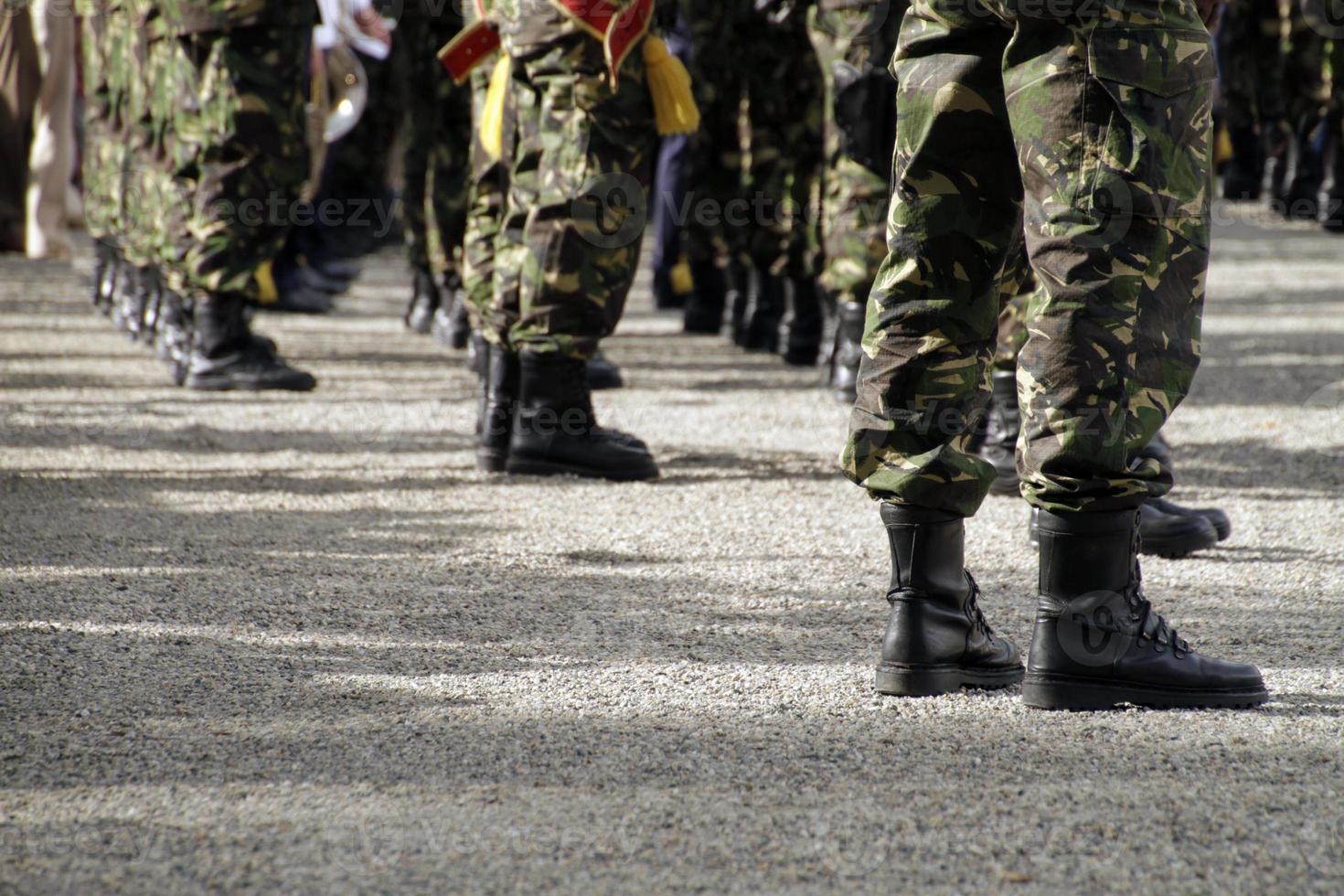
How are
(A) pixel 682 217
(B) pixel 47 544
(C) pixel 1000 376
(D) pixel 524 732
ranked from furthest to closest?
(A) pixel 682 217 → (C) pixel 1000 376 → (B) pixel 47 544 → (D) pixel 524 732

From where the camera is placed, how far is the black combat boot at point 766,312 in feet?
21.5

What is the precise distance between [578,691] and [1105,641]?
78 cm

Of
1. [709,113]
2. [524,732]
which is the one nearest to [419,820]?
[524,732]

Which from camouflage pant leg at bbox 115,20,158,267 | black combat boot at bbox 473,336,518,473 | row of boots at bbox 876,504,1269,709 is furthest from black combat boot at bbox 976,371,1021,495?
camouflage pant leg at bbox 115,20,158,267

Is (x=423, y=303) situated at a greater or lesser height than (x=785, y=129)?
lesser

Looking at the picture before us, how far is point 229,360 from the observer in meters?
5.45

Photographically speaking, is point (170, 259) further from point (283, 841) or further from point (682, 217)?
point (283, 841)

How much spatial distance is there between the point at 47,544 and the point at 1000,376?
7.30 feet

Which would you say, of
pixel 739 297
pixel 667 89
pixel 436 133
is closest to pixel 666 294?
pixel 739 297

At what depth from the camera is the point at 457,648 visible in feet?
8.41

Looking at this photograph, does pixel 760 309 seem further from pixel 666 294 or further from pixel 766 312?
pixel 666 294

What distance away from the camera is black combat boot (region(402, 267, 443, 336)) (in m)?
7.29

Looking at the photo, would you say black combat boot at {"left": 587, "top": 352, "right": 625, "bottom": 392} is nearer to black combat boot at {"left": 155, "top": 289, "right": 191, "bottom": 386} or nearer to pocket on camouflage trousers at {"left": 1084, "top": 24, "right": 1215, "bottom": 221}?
black combat boot at {"left": 155, "top": 289, "right": 191, "bottom": 386}

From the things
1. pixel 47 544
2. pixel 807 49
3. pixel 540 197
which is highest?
pixel 807 49
